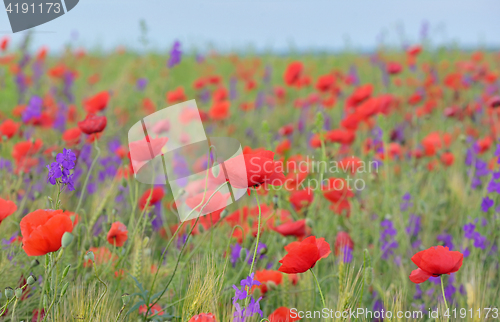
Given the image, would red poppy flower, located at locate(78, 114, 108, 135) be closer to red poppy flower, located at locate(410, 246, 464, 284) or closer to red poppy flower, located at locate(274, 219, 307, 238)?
red poppy flower, located at locate(274, 219, 307, 238)

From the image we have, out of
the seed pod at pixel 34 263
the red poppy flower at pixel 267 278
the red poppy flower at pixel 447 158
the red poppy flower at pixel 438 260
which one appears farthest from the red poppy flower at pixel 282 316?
the red poppy flower at pixel 447 158

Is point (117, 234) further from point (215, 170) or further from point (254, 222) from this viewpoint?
point (254, 222)

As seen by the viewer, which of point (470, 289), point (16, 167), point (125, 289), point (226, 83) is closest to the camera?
point (470, 289)

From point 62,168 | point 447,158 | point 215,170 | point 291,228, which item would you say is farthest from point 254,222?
point 447,158

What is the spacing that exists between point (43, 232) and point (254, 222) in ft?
2.59

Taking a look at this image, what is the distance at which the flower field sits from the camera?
84cm

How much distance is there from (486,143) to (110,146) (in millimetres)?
1984

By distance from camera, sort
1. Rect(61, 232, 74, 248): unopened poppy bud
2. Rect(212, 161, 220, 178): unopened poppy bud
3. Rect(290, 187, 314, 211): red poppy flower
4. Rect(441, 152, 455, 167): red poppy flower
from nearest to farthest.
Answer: Rect(61, 232, 74, 248): unopened poppy bud → Rect(212, 161, 220, 178): unopened poppy bud → Rect(290, 187, 314, 211): red poppy flower → Rect(441, 152, 455, 167): red poppy flower

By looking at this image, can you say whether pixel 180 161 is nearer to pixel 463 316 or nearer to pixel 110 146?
pixel 110 146

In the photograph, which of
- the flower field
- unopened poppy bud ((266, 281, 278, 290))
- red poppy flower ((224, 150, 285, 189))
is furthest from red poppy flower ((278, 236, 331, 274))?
unopened poppy bud ((266, 281, 278, 290))

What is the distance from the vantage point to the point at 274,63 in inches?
227

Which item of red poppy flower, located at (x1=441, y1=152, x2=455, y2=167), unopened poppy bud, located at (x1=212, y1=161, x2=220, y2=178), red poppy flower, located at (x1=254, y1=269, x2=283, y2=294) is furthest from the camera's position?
red poppy flower, located at (x1=441, y1=152, x2=455, y2=167)

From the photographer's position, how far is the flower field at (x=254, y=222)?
2.75 feet

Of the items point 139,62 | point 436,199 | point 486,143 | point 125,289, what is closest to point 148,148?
point 125,289
